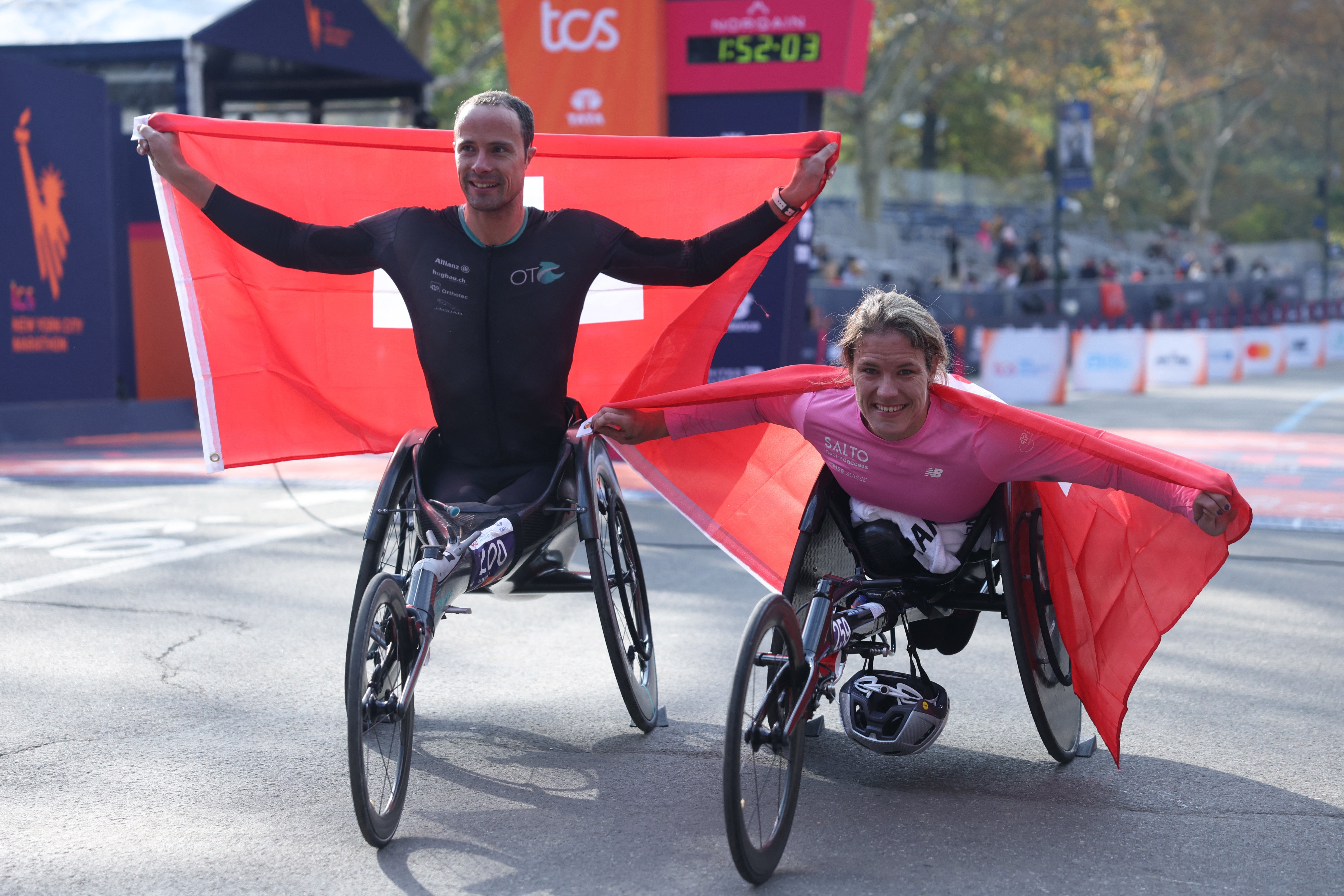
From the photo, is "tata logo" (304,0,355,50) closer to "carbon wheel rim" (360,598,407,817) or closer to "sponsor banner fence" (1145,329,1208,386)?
"sponsor banner fence" (1145,329,1208,386)

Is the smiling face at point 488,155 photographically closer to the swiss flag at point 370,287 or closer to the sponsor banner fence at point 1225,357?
the swiss flag at point 370,287

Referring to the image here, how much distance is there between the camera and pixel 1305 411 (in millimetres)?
18719

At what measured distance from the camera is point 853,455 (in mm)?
4262

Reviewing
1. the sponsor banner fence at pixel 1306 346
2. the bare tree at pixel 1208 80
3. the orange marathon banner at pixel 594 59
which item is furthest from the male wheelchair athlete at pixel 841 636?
the bare tree at pixel 1208 80

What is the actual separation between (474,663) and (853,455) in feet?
7.43

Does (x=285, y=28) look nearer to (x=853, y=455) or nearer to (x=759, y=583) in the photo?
(x=759, y=583)

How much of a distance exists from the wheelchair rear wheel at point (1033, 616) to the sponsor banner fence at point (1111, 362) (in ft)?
60.8

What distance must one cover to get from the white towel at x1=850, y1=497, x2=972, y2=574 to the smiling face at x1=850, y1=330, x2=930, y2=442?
320 millimetres

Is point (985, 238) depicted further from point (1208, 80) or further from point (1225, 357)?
point (1225, 357)

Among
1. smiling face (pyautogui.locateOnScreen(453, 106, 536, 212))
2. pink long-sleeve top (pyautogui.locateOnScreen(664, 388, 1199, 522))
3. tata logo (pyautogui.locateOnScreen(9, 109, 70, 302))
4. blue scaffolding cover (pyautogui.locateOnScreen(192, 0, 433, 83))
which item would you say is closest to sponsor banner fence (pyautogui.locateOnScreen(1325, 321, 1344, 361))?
blue scaffolding cover (pyautogui.locateOnScreen(192, 0, 433, 83))

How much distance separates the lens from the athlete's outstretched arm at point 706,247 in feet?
15.3

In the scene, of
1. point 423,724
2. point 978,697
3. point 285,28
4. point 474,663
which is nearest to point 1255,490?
point 978,697

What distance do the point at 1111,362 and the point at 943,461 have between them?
19417 mm

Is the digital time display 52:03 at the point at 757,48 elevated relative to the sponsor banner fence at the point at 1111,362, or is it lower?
elevated
